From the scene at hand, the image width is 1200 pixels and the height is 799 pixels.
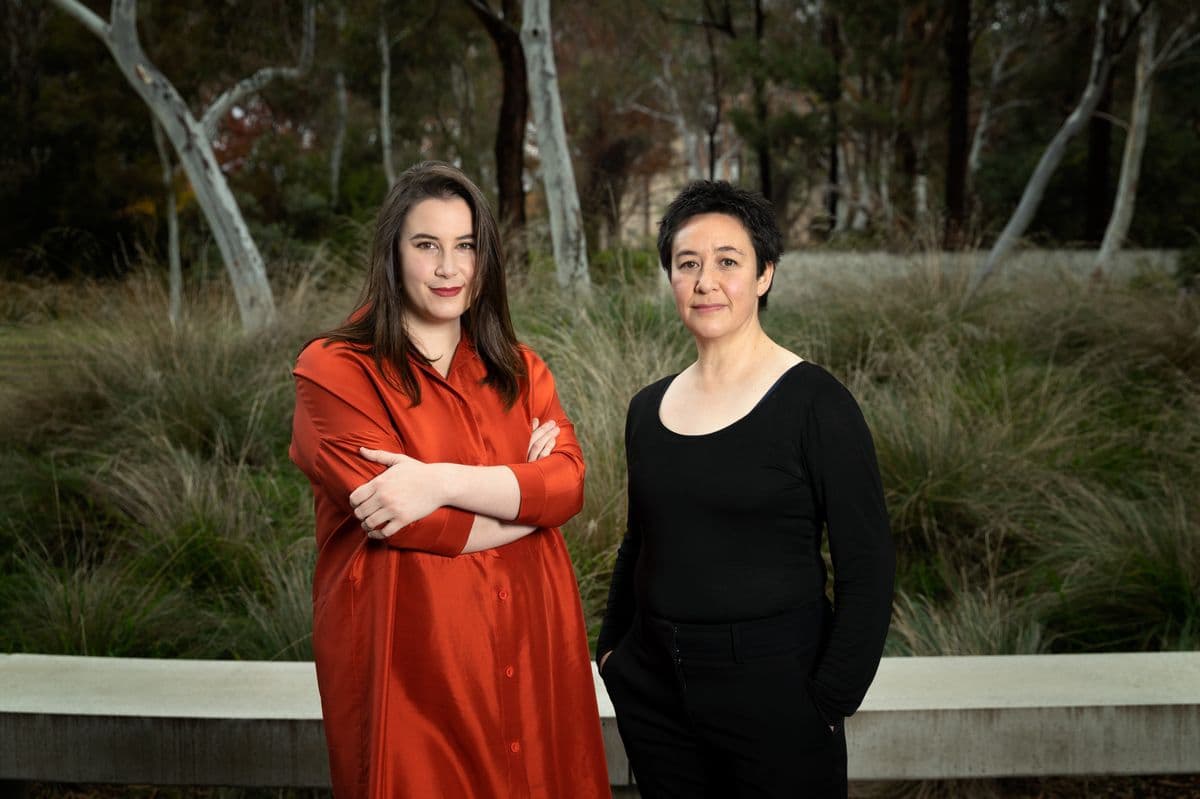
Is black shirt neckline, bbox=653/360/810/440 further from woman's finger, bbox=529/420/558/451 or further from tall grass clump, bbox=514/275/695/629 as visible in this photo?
tall grass clump, bbox=514/275/695/629

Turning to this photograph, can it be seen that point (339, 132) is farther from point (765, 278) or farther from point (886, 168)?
point (765, 278)

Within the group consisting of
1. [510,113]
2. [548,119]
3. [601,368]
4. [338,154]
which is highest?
[338,154]

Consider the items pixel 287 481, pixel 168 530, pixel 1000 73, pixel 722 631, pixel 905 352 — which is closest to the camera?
pixel 722 631

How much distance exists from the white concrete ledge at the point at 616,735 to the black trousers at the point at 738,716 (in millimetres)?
909

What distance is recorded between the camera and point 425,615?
6.17ft

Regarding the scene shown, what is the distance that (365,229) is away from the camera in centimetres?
805

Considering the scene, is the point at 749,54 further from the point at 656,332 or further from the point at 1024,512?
the point at 1024,512

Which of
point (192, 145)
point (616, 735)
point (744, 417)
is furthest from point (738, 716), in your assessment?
point (192, 145)

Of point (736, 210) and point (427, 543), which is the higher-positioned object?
point (736, 210)

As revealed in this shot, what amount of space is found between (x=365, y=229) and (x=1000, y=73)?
20.4m

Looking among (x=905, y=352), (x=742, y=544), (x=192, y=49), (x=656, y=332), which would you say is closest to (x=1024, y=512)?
(x=905, y=352)

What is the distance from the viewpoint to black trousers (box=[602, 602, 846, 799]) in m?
1.73

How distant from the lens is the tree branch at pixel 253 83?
451 inches

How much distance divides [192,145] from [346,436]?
9990mm
